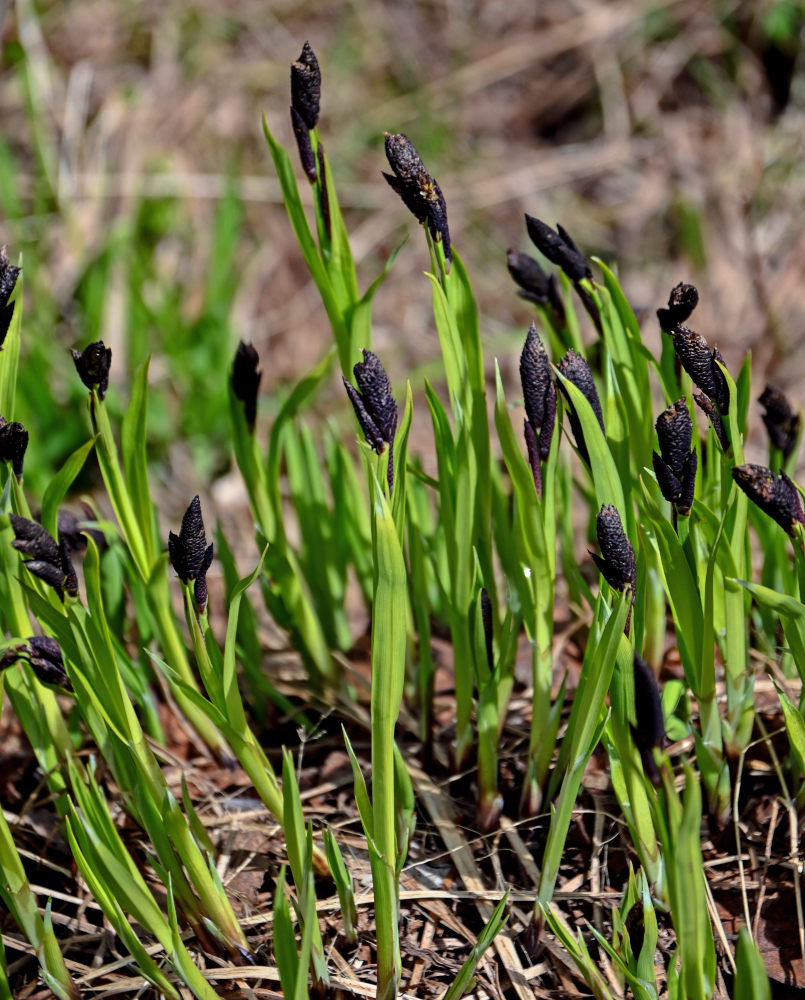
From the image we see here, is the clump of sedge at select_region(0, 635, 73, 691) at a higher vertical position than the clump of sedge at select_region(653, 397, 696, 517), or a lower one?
lower

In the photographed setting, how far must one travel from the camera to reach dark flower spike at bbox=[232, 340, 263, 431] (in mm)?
1486

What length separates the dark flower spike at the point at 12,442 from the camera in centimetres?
111

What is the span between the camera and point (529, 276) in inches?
56.6

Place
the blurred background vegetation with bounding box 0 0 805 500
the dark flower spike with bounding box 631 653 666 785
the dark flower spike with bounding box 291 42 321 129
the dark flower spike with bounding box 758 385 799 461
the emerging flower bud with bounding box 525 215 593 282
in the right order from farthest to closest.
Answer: the blurred background vegetation with bounding box 0 0 805 500 → the dark flower spike with bounding box 758 385 799 461 → the emerging flower bud with bounding box 525 215 593 282 → the dark flower spike with bounding box 291 42 321 129 → the dark flower spike with bounding box 631 653 666 785

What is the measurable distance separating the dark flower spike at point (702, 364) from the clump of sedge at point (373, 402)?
1.08 ft

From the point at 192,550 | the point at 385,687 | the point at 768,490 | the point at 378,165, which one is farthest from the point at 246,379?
the point at 378,165

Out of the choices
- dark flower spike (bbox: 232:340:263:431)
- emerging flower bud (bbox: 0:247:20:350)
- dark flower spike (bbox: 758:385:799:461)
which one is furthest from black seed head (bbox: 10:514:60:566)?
dark flower spike (bbox: 758:385:799:461)

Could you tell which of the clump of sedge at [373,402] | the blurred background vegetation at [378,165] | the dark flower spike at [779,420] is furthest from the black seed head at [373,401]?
the blurred background vegetation at [378,165]

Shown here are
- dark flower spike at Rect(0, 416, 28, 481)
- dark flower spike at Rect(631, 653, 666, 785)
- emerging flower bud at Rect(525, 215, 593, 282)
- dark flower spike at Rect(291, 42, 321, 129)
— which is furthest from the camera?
emerging flower bud at Rect(525, 215, 593, 282)

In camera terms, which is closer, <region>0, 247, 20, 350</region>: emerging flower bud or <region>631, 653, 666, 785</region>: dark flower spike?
<region>631, 653, 666, 785</region>: dark flower spike

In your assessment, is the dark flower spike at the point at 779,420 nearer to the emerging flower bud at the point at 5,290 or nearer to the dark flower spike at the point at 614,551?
the dark flower spike at the point at 614,551

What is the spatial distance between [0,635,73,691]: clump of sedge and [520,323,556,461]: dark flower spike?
2.08 ft

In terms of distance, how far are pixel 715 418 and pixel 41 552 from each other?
0.79m

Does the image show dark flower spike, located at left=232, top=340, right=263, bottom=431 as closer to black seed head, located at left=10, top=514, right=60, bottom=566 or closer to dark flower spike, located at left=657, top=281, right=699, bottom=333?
black seed head, located at left=10, top=514, right=60, bottom=566
